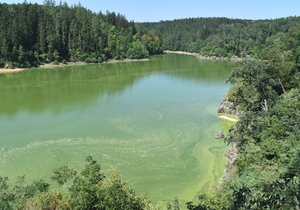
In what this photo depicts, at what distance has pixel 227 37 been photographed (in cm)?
14250

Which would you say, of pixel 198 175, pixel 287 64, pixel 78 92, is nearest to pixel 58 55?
pixel 78 92

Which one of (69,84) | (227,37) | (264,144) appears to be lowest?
(69,84)

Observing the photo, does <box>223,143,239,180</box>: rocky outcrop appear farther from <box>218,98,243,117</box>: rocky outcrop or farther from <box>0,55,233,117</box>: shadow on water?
<box>0,55,233,117</box>: shadow on water

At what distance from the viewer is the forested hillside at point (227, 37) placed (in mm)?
135500

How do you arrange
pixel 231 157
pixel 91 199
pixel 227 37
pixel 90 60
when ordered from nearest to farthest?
pixel 91 199 < pixel 231 157 < pixel 90 60 < pixel 227 37

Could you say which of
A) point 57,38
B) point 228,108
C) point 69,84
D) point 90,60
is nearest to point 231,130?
point 228,108

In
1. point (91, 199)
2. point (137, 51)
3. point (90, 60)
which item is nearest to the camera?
point (91, 199)

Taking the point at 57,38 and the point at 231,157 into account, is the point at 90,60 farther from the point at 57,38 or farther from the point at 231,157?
the point at 231,157

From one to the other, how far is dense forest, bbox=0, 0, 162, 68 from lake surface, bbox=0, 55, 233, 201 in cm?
2398

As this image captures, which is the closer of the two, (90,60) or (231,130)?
(231,130)

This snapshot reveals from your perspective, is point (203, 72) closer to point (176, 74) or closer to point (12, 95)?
point (176, 74)

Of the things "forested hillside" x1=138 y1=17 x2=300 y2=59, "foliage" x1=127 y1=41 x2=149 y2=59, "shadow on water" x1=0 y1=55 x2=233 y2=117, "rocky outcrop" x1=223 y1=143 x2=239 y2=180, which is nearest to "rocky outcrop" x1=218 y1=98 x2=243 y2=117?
"rocky outcrop" x1=223 y1=143 x2=239 y2=180

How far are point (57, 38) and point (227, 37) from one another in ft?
210

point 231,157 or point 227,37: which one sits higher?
point 227,37
